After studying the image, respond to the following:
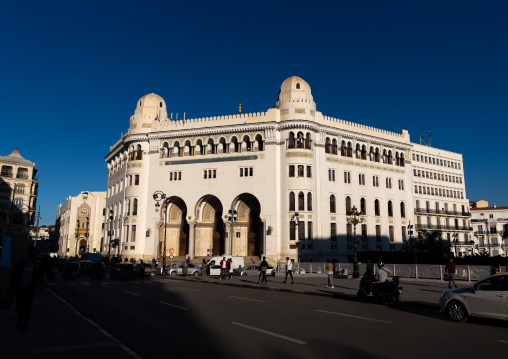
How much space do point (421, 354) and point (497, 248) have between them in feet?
292

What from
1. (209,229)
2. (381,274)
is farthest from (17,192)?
(381,274)

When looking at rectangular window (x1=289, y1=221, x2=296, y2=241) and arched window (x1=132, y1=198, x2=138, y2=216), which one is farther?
arched window (x1=132, y1=198, x2=138, y2=216)

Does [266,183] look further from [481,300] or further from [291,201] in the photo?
[481,300]

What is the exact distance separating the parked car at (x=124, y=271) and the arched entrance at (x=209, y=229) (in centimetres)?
1845

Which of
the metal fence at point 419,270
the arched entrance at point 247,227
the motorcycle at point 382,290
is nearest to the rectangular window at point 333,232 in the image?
the arched entrance at point 247,227

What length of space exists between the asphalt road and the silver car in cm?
36

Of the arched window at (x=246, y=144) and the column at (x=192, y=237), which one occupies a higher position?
the arched window at (x=246, y=144)

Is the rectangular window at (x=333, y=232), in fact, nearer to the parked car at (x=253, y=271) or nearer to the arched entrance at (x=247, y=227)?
the arched entrance at (x=247, y=227)

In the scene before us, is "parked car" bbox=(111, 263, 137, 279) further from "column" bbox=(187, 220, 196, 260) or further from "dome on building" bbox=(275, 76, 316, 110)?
"dome on building" bbox=(275, 76, 316, 110)

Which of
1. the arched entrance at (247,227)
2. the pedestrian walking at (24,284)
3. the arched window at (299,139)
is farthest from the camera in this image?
the arched entrance at (247,227)

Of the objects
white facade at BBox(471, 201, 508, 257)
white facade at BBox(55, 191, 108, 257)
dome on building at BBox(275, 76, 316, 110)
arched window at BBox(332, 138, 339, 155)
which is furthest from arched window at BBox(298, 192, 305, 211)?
white facade at BBox(471, 201, 508, 257)

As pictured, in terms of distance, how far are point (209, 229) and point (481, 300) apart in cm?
4068

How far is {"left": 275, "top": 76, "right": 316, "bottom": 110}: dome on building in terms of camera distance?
4672cm

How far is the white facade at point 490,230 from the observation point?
8156cm
